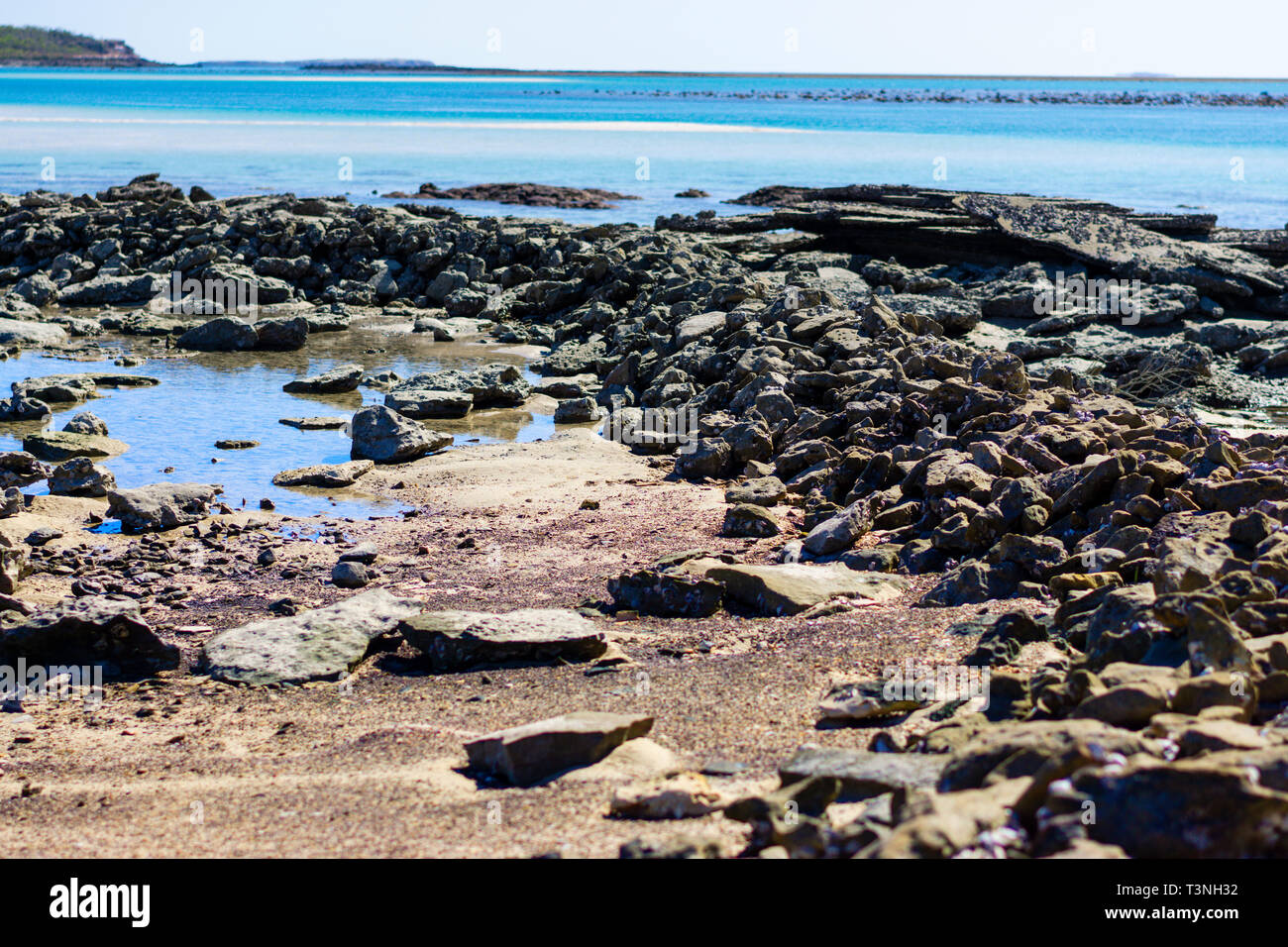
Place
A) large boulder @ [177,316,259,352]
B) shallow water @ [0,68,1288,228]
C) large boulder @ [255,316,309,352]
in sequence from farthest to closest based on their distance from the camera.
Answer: shallow water @ [0,68,1288,228] < large boulder @ [255,316,309,352] < large boulder @ [177,316,259,352]

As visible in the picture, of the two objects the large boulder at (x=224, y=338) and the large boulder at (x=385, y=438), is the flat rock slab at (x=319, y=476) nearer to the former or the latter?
the large boulder at (x=385, y=438)

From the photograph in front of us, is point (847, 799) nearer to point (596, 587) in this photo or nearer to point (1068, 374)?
point (596, 587)

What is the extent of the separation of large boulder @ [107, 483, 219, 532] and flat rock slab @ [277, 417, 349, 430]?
2497 mm

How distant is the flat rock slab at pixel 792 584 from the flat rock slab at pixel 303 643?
5.29 feet

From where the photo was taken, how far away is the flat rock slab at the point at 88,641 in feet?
17.8

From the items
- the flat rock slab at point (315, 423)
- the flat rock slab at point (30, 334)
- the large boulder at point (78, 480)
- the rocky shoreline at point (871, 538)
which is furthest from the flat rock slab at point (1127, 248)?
the flat rock slab at point (30, 334)

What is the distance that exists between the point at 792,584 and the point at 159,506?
4.28m

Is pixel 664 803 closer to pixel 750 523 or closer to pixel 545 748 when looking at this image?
pixel 545 748

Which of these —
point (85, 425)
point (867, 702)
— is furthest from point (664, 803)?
point (85, 425)

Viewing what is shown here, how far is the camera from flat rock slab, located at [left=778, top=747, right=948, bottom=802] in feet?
11.6

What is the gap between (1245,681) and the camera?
3617 mm

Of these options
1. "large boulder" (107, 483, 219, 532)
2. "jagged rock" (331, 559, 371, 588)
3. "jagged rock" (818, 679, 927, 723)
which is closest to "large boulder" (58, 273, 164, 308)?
"large boulder" (107, 483, 219, 532)

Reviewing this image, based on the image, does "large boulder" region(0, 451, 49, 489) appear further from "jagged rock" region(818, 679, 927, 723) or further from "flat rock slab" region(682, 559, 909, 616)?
"jagged rock" region(818, 679, 927, 723)

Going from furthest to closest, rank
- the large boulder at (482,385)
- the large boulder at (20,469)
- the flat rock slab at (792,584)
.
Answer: the large boulder at (482,385) < the large boulder at (20,469) < the flat rock slab at (792,584)
